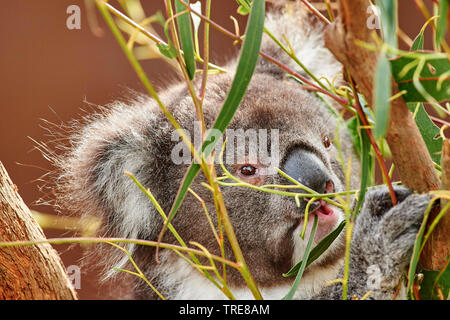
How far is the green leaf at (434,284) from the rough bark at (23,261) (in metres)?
0.94

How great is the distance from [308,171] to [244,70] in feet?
2.20

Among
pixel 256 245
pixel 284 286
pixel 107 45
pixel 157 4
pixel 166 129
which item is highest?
pixel 157 4

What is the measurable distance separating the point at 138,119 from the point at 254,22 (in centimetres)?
106

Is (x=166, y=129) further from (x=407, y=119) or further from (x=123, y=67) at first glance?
(x=123, y=67)

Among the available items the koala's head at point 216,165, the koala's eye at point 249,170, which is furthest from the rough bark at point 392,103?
the koala's eye at point 249,170

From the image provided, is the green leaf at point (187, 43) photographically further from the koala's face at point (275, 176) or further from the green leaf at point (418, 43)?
the koala's face at point (275, 176)

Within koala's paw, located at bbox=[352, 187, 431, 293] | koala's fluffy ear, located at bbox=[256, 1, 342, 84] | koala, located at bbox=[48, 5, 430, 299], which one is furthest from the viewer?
koala's fluffy ear, located at bbox=[256, 1, 342, 84]

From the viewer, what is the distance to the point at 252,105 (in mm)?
1871

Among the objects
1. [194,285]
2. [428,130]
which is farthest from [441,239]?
[194,285]

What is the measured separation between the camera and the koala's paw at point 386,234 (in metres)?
1.09

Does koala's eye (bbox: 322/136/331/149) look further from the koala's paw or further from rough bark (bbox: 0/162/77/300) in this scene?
rough bark (bbox: 0/162/77/300)

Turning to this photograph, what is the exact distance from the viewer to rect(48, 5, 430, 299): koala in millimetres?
1681

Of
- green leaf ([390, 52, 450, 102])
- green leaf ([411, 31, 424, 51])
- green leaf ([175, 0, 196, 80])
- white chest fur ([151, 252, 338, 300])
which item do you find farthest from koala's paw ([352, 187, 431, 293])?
white chest fur ([151, 252, 338, 300])
